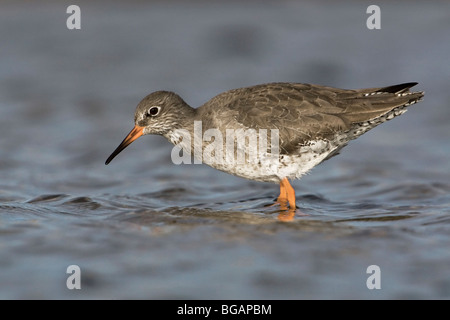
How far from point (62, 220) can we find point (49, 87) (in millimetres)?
7888

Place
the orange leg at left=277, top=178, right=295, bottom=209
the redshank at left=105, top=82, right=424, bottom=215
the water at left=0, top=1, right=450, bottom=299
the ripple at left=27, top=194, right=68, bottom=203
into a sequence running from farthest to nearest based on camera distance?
1. the orange leg at left=277, top=178, right=295, bottom=209
2. the ripple at left=27, top=194, right=68, bottom=203
3. the redshank at left=105, top=82, right=424, bottom=215
4. the water at left=0, top=1, right=450, bottom=299

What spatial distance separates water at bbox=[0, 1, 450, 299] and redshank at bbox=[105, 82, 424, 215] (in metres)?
0.78

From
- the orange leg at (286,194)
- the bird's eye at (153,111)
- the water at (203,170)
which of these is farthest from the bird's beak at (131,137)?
the orange leg at (286,194)

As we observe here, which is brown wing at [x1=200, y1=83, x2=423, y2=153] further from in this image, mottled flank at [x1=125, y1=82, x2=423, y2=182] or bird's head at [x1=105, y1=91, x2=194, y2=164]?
bird's head at [x1=105, y1=91, x2=194, y2=164]

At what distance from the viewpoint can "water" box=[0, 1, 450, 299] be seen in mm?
7594

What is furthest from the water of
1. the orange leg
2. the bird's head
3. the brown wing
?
the brown wing

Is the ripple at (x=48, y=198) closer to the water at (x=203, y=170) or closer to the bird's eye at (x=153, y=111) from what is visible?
the water at (x=203, y=170)

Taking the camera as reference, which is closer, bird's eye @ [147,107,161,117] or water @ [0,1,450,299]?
water @ [0,1,450,299]

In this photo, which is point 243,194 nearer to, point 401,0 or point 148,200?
point 148,200

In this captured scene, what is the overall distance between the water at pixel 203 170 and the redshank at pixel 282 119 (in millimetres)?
778

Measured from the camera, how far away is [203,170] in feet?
41.4

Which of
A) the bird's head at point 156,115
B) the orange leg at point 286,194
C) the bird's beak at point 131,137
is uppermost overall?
the bird's head at point 156,115

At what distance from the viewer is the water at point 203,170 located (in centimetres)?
759
